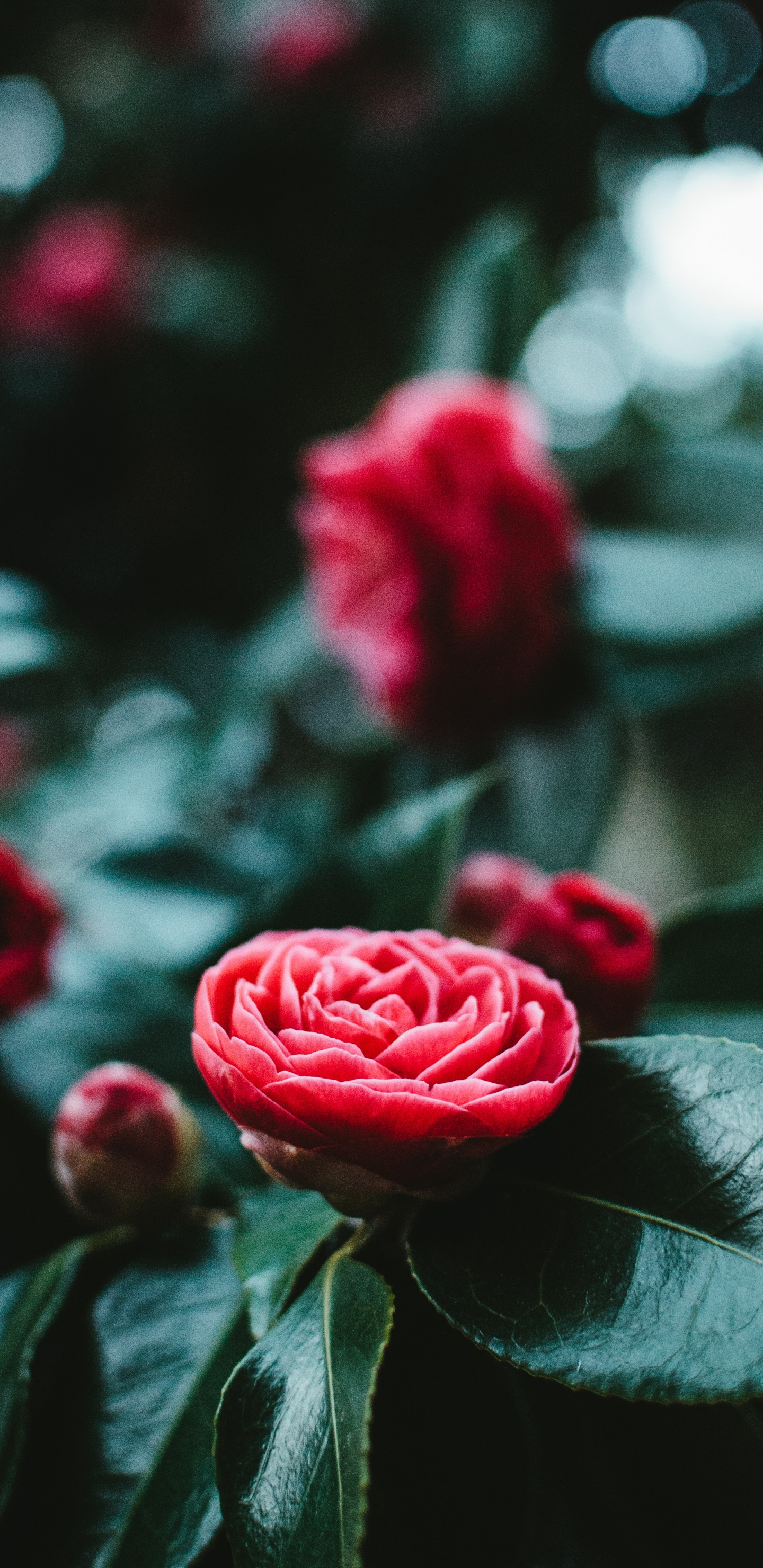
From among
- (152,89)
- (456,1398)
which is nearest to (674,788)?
(456,1398)

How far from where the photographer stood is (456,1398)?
379 millimetres

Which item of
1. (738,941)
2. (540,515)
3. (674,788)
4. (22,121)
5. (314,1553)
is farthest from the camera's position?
(22,121)

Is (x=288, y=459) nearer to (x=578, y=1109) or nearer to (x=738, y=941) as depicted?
(x=738, y=941)

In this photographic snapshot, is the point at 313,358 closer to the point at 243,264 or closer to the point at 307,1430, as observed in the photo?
the point at 243,264

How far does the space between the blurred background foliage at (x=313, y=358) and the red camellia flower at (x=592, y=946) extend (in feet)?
0.92

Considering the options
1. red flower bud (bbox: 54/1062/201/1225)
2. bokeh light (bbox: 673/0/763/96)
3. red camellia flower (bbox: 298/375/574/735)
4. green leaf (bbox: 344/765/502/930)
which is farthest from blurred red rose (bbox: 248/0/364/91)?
red flower bud (bbox: 54/1062/201/1225)

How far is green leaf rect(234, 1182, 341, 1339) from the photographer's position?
1.15 feet

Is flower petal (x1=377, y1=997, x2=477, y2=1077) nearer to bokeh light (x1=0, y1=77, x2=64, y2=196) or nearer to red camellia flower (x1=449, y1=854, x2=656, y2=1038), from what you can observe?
red camellia flower (x1=449, y1=854, x2=656, y2=1038)

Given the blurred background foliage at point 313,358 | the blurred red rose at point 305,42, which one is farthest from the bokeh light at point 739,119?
the blurred red rose at point 305,42

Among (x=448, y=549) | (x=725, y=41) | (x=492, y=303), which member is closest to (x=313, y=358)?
(x=492, y=303)

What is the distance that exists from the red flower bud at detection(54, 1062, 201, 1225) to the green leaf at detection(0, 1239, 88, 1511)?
26 mm

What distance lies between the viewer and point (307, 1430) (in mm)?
314

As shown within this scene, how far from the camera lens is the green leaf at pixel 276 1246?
35cm

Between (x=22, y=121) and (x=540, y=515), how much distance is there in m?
1.27
